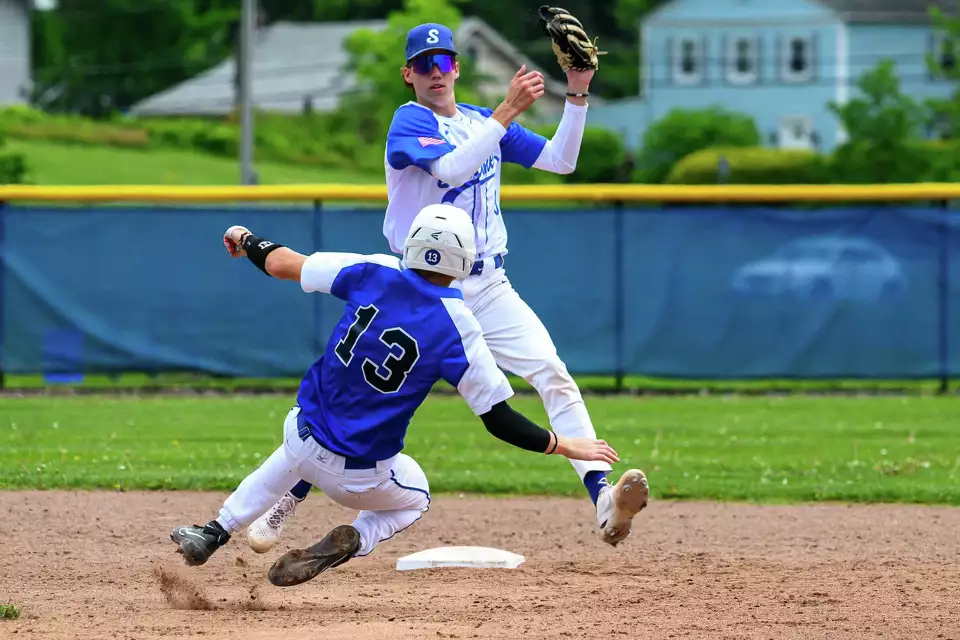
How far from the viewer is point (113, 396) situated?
553 inches

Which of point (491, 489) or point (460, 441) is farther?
point (460, 441)

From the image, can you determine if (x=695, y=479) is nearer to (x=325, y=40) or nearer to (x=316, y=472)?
(x=316, y=472)

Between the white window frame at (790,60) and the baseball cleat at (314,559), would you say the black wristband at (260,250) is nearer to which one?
the baseball cleat at (314,559)

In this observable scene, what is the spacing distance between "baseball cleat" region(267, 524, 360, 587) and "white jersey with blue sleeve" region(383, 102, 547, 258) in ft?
4.74

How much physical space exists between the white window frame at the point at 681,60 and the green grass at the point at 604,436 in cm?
4665

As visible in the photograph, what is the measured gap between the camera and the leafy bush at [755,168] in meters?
39.5

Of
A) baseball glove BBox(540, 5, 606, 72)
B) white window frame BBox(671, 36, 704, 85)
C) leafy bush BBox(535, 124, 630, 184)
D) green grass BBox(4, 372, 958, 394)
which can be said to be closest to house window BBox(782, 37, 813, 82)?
white window frame BBox(671, 36, 704, 85)

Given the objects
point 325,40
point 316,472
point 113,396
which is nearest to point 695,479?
point 316,472

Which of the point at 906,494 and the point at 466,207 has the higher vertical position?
the point at 466,207

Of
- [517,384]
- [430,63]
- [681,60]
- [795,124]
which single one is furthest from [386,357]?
[681,60]

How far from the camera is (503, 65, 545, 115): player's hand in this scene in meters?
6.20

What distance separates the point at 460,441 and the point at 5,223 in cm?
590

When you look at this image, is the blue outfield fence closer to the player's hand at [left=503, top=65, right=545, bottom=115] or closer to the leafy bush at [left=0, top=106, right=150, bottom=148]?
the player's hand at [left=503, top=65, right=545, bottom=115]

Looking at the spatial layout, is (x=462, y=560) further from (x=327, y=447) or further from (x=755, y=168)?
(x=755, y=168)
